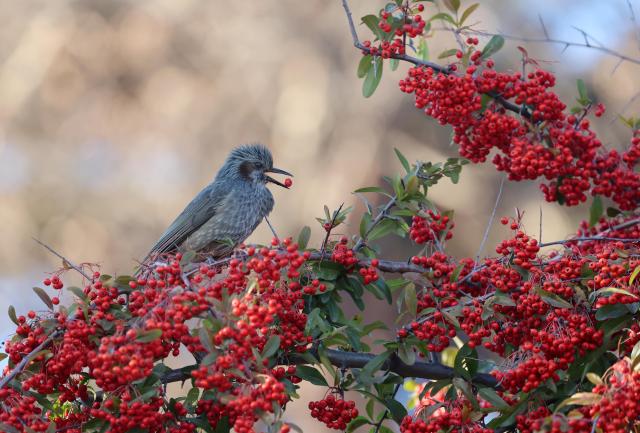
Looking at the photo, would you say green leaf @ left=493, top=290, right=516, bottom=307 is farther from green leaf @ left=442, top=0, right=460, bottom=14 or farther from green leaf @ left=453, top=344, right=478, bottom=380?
green leaf @ left=442, top=0, right=460, bottom=14

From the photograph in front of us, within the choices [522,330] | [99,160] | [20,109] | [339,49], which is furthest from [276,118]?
[522,330]

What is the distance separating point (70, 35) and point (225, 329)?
818 centimetres

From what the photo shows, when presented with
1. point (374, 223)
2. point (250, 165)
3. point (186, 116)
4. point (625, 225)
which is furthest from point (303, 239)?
point (186, 116)

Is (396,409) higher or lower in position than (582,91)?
lower

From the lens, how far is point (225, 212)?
593 cm

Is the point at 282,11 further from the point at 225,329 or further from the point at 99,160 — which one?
Result: the point at 225,329

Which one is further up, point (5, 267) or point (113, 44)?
point (113, 44)

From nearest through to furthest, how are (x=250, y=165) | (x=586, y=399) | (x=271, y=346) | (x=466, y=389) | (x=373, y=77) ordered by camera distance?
1. (x=586, y=399)
2. (x=271, y=346)
3. (x=466, y=389)
4. (x=373, y=77)
5. (x=250, y=165)

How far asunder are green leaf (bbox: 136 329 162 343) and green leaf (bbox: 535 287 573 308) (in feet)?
3.83

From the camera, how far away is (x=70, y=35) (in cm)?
995

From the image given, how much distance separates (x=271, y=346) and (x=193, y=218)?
133 inches

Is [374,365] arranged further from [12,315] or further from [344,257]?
[12,315]

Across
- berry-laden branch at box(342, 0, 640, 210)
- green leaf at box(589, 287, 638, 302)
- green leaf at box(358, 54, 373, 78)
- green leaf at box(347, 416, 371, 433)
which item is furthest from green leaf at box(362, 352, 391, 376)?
green leaf at box(358, 54, 373, 78)

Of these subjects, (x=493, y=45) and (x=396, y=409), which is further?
(x=493, y=45)
